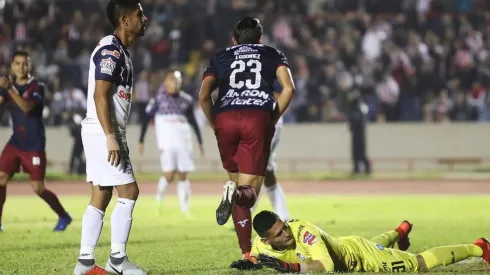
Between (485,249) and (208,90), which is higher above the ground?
(208,90)

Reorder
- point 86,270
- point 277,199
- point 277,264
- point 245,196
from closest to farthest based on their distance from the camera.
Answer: point 277,264
point 86,270
point 245,196
point 277,199

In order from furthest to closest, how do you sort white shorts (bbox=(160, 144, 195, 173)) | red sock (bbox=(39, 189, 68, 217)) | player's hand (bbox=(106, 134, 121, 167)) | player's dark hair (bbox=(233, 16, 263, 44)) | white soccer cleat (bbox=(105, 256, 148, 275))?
white shorts (bbox=(160, 144, 195, 173)), red sock (bbox=(39, 189, 68, 217)), player's dark hair (bbox=(233, 16, 263, 44)), white soccer cleat (bbox=(105, 256, 148, 275)), player's hand (bbox=(106, 134, 121, 167))

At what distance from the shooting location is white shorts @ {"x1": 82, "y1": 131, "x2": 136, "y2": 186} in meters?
9.81

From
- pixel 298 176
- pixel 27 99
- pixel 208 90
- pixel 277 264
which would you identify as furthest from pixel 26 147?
pixel 298 176

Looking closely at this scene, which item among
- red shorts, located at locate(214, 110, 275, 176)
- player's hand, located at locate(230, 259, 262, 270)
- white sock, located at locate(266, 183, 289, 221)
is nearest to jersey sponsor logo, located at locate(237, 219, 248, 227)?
red shorts, located at locate(214, 110, 275, 176)

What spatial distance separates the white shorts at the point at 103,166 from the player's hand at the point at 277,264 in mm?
1443

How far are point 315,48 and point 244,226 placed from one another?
2167 centimetres

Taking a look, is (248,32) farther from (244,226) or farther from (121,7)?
(244,226)

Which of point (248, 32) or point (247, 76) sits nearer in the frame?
point (247, 76)

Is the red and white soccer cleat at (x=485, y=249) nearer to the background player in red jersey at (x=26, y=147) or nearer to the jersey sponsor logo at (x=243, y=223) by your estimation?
the jersey sponsor logo at (x=243, y=223)

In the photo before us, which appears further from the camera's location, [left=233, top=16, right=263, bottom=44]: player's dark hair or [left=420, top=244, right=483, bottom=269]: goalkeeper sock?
[left=233, top=16, right=263, bottom=44]: player's dark hair

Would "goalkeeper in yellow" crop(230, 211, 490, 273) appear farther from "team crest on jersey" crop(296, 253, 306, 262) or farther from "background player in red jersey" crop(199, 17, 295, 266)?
"background player in red jersey" crop(199, 17, 295, 266)

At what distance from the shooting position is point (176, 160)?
19.6 meters

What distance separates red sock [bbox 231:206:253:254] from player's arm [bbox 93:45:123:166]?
1765 mm
